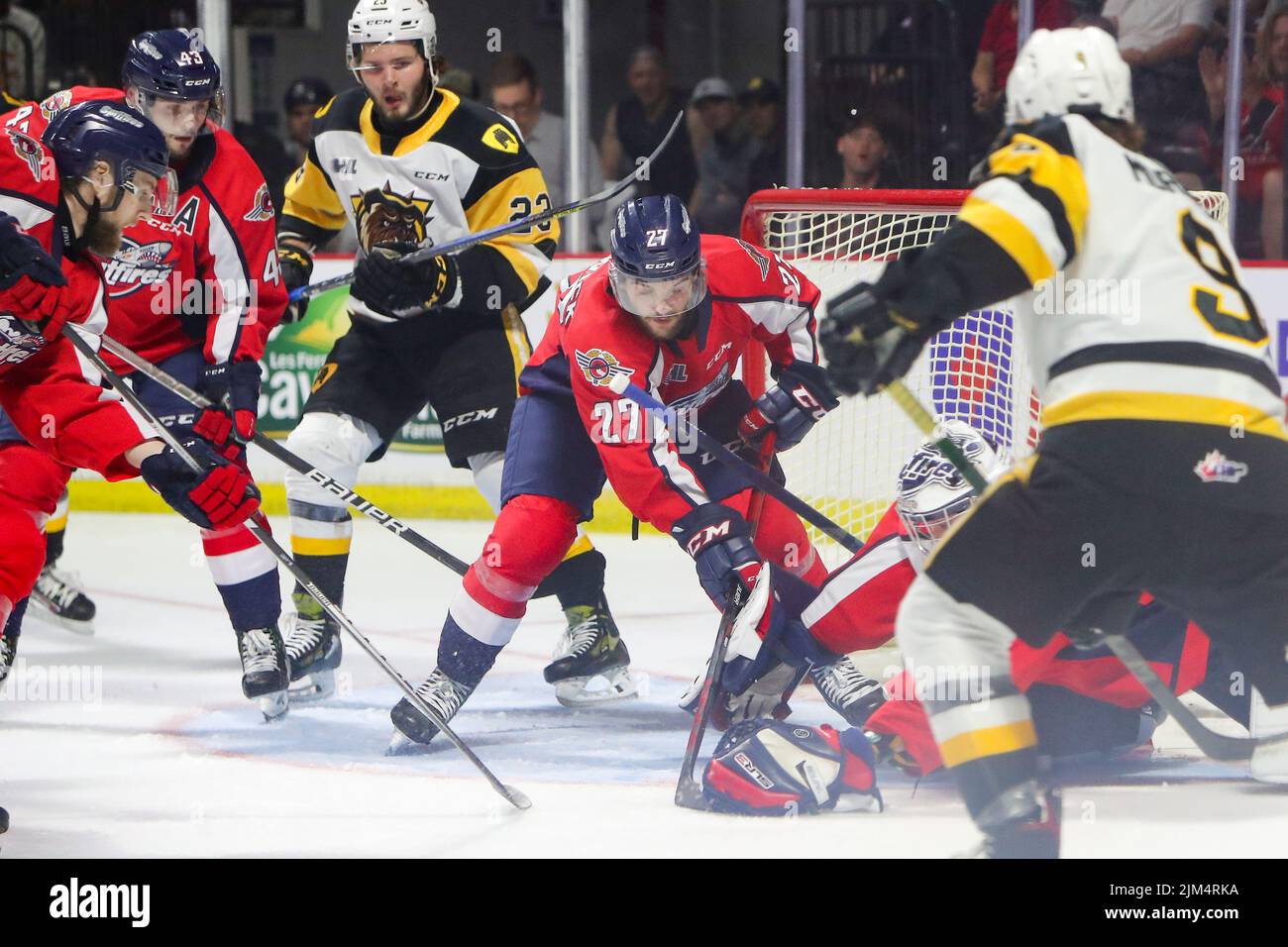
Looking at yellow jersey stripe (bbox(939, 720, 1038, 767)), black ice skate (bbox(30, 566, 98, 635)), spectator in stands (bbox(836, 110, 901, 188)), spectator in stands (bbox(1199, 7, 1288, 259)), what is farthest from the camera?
spectator in stands (bbox(836, 110, 901, 188))

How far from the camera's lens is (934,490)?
2.84 meters

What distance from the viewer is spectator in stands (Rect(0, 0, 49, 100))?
6051 mm

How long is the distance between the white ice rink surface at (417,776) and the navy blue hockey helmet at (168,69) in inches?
44.7

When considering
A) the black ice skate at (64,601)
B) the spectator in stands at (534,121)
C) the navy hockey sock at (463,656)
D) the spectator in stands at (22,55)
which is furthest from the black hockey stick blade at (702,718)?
the spectator in stands at (22,55)

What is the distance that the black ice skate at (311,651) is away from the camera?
3.58 meters

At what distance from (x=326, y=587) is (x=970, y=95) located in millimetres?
2375

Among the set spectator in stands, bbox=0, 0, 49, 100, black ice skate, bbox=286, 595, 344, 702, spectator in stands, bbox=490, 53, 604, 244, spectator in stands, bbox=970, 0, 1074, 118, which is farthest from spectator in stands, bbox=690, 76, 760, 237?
spectator in stands, bbox=0, 0, 49, 100

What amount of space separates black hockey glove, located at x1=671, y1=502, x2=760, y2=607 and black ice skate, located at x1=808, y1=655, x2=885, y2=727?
0.98ft

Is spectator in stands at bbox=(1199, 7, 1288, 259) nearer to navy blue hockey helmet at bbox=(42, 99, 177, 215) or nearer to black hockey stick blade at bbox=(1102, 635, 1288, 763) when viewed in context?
black hockey stick blade at bbox=(1102, 635, 1288, 763)

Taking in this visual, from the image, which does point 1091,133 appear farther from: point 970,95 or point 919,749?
point 970,95

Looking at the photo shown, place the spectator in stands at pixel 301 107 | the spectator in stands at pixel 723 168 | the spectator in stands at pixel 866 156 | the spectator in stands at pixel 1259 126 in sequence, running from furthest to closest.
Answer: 1. the spectator in stands at pixel 301 107
2. the spectator in stands at pixel 723 168
3. the spectator in stands at pixel 866 156
4. the spectator in stands at pixel 1259 126

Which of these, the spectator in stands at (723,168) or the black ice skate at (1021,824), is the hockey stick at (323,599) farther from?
the spectator in stands at (723,168)

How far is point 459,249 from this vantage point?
3.63 m

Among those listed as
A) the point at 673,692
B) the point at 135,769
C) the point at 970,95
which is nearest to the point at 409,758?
the point at 135,769
